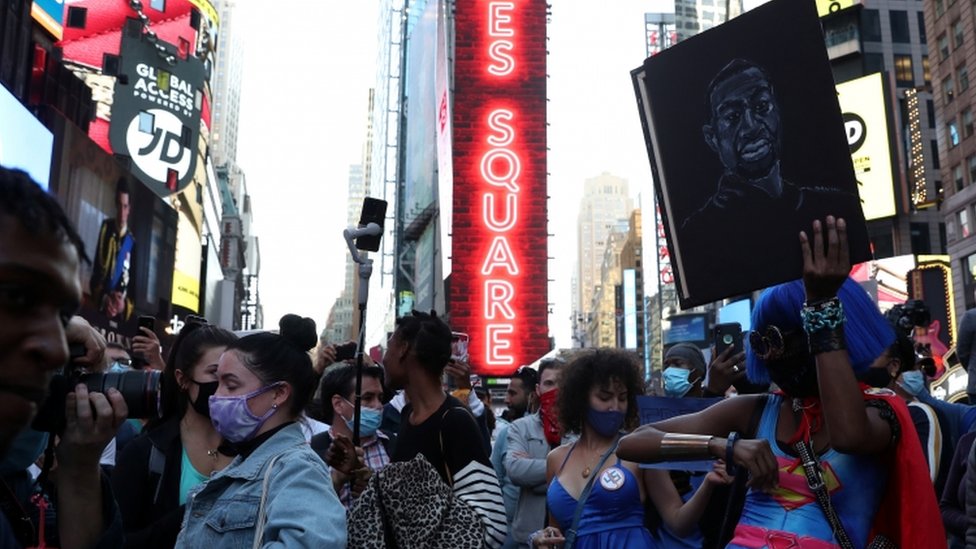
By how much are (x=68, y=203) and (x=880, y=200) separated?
39.3 metres

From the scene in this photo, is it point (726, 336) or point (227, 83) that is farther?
point (227, 83)

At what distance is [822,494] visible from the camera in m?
2.79

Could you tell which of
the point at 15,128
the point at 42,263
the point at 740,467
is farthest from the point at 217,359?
the point at 15,128

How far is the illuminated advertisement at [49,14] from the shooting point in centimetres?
3234

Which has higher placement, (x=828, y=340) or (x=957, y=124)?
(x=957, y=124)

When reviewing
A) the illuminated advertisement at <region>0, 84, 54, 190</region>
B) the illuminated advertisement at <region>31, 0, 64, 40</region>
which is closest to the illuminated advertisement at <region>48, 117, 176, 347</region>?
the illuminated advertisement at <region>0, 84, 54, 190</region>

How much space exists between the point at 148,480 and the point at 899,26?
78.8 meters

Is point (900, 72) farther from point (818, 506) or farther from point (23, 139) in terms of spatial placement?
point (818, 506)

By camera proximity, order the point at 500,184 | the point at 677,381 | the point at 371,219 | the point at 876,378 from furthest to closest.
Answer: the point at 500,184, the point at 677,381, the point at 371,219, the point at 876,378

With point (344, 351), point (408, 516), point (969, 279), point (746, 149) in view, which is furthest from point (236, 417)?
point (969, 279)

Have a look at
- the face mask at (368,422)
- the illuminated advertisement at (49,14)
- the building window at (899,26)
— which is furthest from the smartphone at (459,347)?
the building window at (899,26)

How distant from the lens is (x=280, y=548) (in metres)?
3.12

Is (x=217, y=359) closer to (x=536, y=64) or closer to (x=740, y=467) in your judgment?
(x=740, y=467)

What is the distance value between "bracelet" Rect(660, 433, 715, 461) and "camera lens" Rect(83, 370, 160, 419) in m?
1.66
